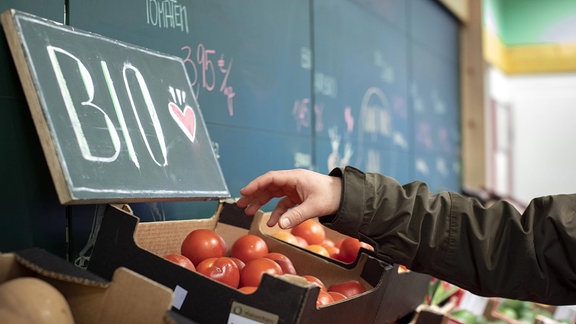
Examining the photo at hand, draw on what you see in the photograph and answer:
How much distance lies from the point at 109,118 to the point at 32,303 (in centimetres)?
55

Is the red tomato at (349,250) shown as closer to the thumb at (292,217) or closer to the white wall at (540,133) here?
the thumb at (292,217)

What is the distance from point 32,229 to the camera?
151cm

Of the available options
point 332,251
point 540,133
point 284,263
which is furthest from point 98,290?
point 540,133

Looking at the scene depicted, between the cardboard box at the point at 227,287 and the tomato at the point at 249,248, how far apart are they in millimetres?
86

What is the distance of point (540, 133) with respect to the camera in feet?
25.1

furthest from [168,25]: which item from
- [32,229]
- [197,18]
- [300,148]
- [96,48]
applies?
[300,148]

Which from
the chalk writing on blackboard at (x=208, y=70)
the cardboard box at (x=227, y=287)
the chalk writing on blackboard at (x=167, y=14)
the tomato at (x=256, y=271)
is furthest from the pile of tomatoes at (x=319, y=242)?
the chalk writing on blackboard at (x=167, y=14)

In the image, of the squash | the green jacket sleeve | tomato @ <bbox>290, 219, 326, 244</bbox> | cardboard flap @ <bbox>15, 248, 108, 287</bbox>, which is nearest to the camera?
the squash

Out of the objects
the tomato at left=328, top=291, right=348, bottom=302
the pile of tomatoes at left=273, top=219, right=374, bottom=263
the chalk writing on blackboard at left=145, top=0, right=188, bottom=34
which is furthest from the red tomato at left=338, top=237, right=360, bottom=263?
the chalk writing on blackboard at left=145, top=0, right=188, bottom=34

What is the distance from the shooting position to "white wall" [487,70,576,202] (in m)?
7.46

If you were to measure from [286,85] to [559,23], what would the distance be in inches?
227

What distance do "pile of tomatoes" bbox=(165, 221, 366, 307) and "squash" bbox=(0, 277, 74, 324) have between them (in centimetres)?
33

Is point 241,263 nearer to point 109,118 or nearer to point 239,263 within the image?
point 239,263

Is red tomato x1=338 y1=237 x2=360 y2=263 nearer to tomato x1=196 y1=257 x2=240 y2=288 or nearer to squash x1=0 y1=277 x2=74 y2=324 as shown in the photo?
tomato x1=196 y1=257 x2=240 y2=288
